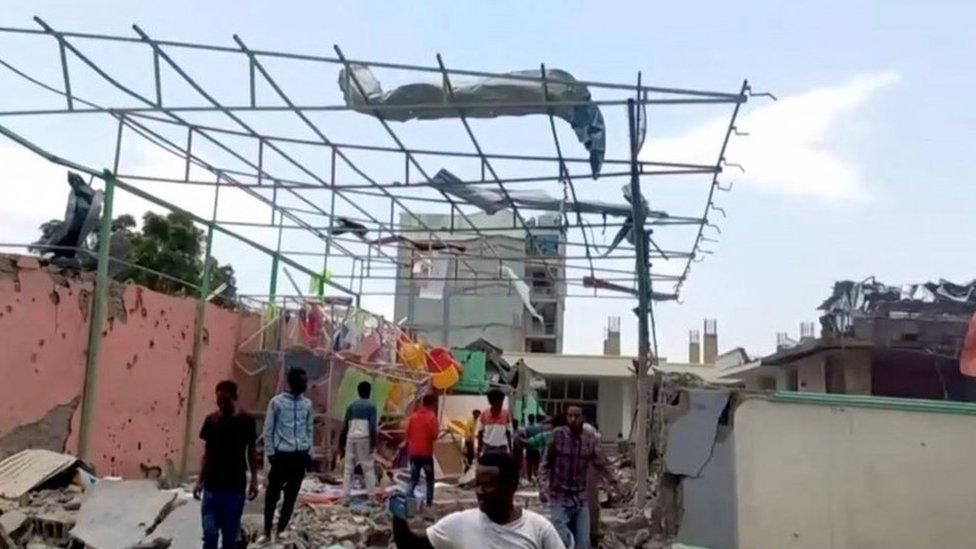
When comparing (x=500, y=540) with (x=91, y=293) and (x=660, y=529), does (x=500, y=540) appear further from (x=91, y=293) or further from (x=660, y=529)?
(x=91, y=293)

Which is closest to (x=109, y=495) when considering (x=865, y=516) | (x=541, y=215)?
(x=865, y=516)

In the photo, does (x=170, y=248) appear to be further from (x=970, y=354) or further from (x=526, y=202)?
(x=970, y=354)

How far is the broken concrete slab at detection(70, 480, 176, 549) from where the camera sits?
308 inches

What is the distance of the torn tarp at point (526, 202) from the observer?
12133 mm

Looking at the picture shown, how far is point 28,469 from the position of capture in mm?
9750

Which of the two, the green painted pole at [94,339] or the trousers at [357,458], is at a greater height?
the green painted pole at [94,339]

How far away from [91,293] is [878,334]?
14.8 metres

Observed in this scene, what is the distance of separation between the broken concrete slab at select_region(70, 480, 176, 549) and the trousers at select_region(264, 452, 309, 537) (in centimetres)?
88

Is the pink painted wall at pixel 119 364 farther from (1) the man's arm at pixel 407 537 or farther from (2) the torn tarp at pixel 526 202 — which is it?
(1) the man's arm at pixel 407 537

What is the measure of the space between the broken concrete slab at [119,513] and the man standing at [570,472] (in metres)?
3.26

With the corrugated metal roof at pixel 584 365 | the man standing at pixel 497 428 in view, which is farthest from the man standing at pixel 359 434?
the corrugated metal roof at pixel 584 365

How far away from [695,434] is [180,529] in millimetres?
5098

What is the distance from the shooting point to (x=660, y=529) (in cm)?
1028

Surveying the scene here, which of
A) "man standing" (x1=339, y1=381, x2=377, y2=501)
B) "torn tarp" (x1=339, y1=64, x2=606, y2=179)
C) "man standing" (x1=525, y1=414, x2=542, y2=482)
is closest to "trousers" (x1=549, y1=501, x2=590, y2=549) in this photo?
"torn tarp" (x1=339, y1=64, x2=606, y2=179)
